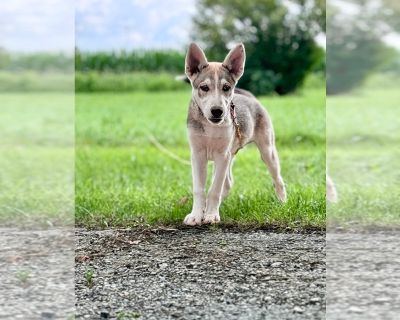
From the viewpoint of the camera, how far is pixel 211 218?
348cm

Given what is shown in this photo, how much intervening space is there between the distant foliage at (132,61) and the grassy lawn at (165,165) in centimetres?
30

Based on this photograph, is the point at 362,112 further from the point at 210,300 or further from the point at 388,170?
the point at 210,300

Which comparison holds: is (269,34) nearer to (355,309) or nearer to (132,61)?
(132,61)

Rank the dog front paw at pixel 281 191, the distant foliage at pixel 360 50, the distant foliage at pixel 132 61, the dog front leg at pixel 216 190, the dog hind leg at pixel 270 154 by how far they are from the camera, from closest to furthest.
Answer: the dog front leg at pixel 216 190 → the dog hind leg at pixel 270 154 → the dog front paw at pixel 281 191 → the distant foliage at pixel 360 50 → the distant foliage at pixel 132 61

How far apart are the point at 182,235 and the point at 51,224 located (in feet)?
2.31

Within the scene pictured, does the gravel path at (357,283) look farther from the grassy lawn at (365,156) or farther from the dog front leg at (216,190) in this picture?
the dog front leg at (216,190)

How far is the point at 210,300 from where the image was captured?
2770 millimetres

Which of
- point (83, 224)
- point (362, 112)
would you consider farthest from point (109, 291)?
point (362, 112)

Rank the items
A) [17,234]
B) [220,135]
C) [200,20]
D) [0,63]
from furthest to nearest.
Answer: [200,20], [0,63], [17,234], [220,135]

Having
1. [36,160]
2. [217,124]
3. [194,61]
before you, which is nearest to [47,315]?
[217,124]

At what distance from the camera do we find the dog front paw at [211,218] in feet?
11.4

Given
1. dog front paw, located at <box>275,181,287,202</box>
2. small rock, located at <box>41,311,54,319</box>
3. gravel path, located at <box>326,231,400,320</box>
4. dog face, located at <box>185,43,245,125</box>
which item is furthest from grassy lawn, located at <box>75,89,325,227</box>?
small rock, located at <box>41,311,54,319</box>

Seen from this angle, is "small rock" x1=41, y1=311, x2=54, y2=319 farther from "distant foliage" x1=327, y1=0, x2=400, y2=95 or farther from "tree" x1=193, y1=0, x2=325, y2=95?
"tree" x1=193, y1=0, x2=325, y2=95

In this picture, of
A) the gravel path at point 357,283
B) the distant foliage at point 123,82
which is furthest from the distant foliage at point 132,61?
the gravel path at point 357,283
